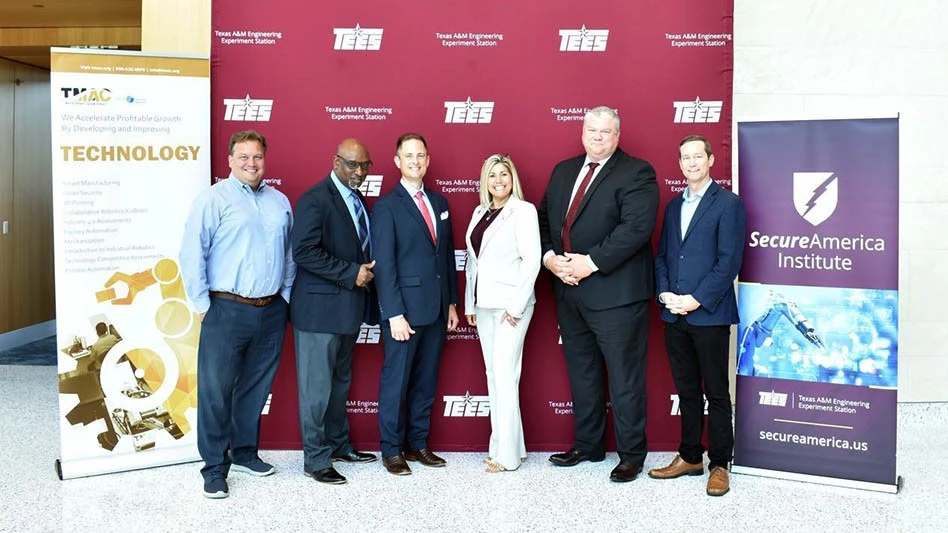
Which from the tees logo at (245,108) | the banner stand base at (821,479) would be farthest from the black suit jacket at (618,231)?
the tees logo at (245,108)

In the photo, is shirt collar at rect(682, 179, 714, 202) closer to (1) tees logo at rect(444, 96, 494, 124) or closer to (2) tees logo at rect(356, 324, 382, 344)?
(1) tees logo at rect(444, 96, 494, 124)

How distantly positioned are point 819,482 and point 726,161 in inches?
69.5

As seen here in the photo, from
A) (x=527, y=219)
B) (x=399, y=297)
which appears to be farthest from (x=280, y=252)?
(x=527, y=219)

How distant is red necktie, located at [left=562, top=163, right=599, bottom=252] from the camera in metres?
3.72

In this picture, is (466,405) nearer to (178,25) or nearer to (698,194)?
(698,194)

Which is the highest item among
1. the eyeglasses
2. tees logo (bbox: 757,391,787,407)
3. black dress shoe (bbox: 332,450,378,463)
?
the eyeglasses

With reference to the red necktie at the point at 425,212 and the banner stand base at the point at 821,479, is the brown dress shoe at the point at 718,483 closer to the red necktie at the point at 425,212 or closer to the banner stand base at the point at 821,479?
the banner stand base at the point at 821,479

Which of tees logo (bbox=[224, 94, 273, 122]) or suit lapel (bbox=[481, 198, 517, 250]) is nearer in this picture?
suit lapel (bbox=[481, 198, 517, 250])

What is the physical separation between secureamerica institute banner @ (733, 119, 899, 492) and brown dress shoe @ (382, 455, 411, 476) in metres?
1.70

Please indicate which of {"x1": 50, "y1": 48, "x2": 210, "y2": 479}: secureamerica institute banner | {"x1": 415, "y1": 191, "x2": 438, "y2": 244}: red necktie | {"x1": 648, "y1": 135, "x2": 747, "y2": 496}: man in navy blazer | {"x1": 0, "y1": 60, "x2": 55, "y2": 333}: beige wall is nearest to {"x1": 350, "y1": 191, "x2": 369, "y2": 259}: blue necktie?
{"x1": 415, "y1": 191, "x2": 438, "y2": 244}: red necktie

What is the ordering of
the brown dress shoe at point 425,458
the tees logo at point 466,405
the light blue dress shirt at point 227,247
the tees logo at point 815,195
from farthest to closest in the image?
1. the tees logo at point 466,405
2. the brown dress shoe at point 425,458
3. the tees logo at point 815,195
4. the light blue dress shirt at point 227,247

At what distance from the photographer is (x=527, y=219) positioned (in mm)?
3674

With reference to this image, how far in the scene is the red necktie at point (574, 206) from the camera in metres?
3.72

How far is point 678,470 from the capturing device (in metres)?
3.70
